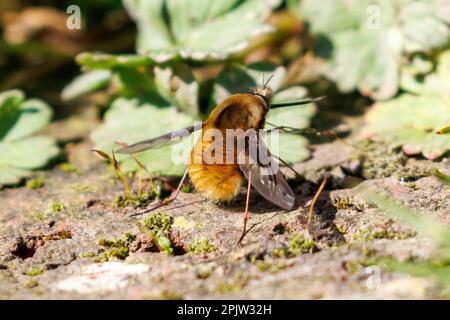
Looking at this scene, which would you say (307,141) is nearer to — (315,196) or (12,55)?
(315,196)

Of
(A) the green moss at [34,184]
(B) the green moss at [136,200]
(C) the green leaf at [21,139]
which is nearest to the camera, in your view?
(B) the green moss at [136,200]

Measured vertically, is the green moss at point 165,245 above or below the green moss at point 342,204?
below

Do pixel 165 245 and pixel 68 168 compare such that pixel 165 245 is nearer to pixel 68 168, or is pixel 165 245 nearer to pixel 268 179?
pixel 268 179

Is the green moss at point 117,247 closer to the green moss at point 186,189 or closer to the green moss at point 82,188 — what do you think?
the green moss at point 186,189

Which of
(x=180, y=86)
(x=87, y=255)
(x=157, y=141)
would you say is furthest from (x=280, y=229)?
(x=180, y=86)

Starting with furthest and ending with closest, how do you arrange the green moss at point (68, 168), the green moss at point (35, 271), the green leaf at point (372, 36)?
1. the green leaf at point (372, 36)
2. the green moss at point (68, 168)
3. the green moss at point (35, 271)

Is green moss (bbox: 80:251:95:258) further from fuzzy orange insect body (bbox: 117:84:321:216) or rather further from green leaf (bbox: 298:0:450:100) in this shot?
green leaf (bbox: 298:0:450:100)

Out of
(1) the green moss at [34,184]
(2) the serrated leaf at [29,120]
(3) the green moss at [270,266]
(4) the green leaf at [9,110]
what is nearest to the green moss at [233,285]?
(3) the green moss at [270,266]
